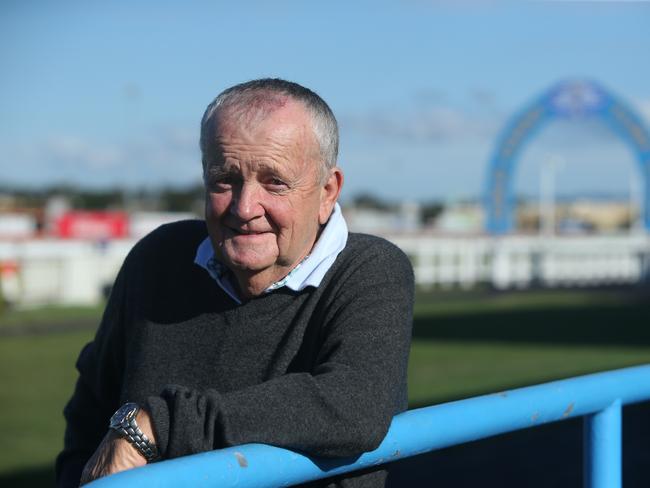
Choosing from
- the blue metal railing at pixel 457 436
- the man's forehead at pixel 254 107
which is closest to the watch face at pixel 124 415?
the blue metal railing at pixel 457 436

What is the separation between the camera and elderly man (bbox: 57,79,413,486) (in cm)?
149

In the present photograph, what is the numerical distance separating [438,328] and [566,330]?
1.59 m

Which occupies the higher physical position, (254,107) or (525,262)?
(254,107)

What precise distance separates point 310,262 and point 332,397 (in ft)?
1.22

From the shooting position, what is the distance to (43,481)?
5.23 metres

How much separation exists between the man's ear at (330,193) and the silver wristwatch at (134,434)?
1.84 feet

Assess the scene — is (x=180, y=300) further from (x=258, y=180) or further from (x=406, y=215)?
(x=406, y=215)

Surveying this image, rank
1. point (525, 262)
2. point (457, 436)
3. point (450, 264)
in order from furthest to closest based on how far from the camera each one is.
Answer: point (525, 262), point (450, 264), point (457, 436)

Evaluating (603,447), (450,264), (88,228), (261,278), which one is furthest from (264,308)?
(88,228)

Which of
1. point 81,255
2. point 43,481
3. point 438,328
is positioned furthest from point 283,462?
point 81,255

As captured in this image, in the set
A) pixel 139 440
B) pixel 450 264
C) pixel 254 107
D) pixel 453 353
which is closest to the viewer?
pixel 139 440

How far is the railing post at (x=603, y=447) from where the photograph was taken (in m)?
1.84

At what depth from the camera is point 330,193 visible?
6.20 ft

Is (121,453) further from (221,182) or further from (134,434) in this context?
(221,182)
